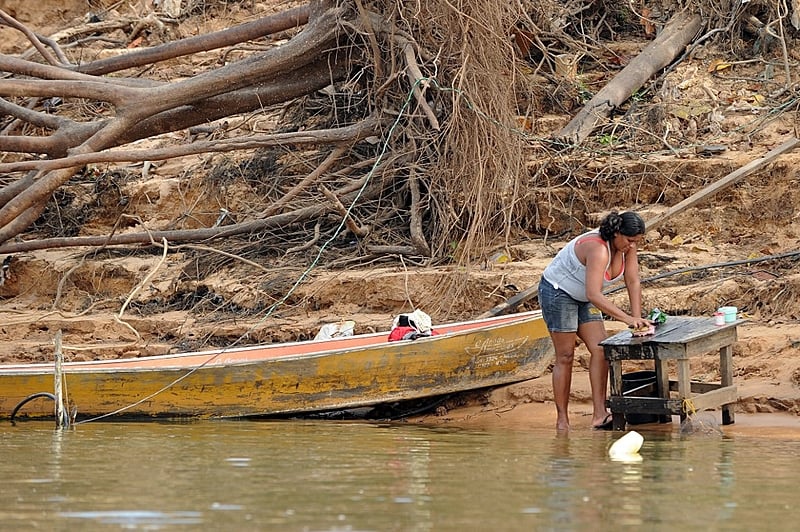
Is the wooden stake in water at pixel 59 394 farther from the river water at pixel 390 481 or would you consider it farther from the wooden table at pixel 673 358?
the wooden table at pixel 673 358

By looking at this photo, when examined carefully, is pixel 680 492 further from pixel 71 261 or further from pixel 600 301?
pixel 71 261

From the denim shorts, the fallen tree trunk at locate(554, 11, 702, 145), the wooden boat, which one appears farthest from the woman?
the fallen tree trunk at locate(554, 11, 702, 145)

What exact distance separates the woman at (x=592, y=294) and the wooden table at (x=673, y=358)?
145 millimetres

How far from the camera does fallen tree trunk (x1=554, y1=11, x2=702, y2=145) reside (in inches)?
480

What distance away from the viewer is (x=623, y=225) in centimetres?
752

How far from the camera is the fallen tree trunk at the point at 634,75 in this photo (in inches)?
480

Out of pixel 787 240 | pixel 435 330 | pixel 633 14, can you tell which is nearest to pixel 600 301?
pixel 435 330

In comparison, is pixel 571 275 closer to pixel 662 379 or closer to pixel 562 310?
pixel 562 310

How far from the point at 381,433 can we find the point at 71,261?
18.1 ft

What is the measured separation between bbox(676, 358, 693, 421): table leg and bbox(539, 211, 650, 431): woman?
1.04 ft

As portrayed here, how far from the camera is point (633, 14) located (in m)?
13.9

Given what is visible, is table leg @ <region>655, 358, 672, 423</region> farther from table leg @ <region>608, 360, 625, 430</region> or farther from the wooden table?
table leg @ <region>608, 360, 625, 430</region>

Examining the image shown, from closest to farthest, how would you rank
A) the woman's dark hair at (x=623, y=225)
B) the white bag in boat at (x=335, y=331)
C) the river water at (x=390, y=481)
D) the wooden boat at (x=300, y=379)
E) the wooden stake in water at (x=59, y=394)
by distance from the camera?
1. the river water at (x=390, y=481)
2. the woman's dark hair at (x=623, y=225)
3. the wooden stake in water at (x=59, y=394)
4. the wooden boat at (x=300, y=379)
5. the white bag in boat at (x=335, y=331)

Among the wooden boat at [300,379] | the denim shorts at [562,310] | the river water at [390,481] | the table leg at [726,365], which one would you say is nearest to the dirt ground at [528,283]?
the wooden boat at [300,379]
